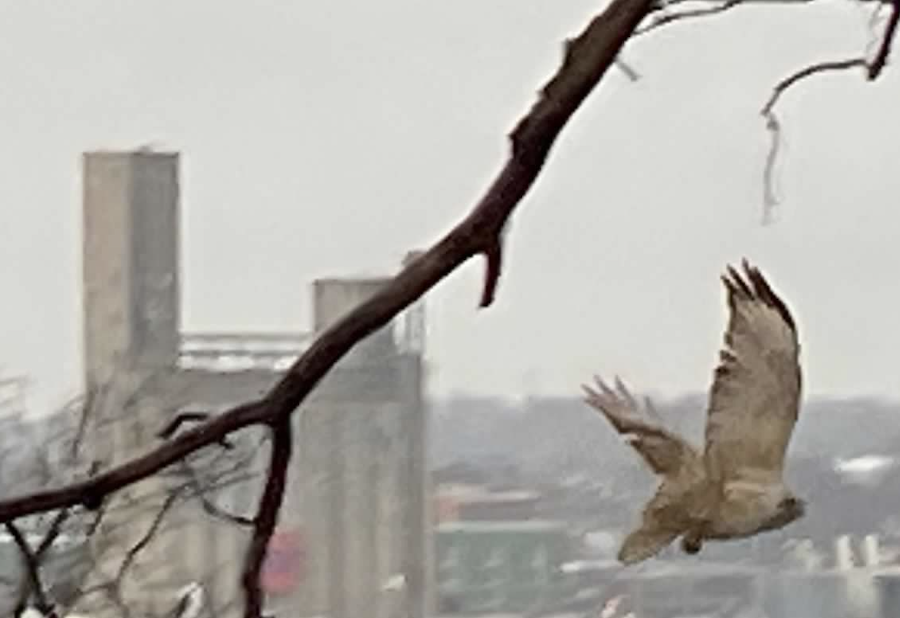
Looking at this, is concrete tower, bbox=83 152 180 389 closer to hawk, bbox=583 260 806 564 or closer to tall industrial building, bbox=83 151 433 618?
tall industrial building, bbox=83 151 433 618

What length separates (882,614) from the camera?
0.80m

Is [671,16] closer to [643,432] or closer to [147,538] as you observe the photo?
[643,432]

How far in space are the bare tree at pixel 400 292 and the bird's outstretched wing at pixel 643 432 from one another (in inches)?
2.2

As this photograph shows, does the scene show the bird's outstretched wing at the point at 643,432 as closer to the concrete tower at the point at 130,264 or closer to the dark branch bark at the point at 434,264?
the dark branch bark at the point at 434,264

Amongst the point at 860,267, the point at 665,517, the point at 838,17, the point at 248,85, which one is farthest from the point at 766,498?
the point at 248,85

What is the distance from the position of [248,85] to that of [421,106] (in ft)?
0.31

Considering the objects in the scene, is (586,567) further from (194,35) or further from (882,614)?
(194,35)

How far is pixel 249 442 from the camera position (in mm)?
821

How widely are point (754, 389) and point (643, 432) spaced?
0.08 feet

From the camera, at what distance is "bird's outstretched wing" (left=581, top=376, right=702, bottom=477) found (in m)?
0.27

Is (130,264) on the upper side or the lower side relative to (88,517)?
upper

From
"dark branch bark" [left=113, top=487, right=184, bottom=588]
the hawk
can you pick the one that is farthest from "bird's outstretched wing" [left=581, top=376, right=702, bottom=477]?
"dark branch bark" [left=113, top=487, right=184, bottom=588]

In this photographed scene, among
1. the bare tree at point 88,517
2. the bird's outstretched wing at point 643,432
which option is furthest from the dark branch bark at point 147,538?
the bird's outstretched wing at point 643,432

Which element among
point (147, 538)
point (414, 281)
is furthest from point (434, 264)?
point (147, 538)
